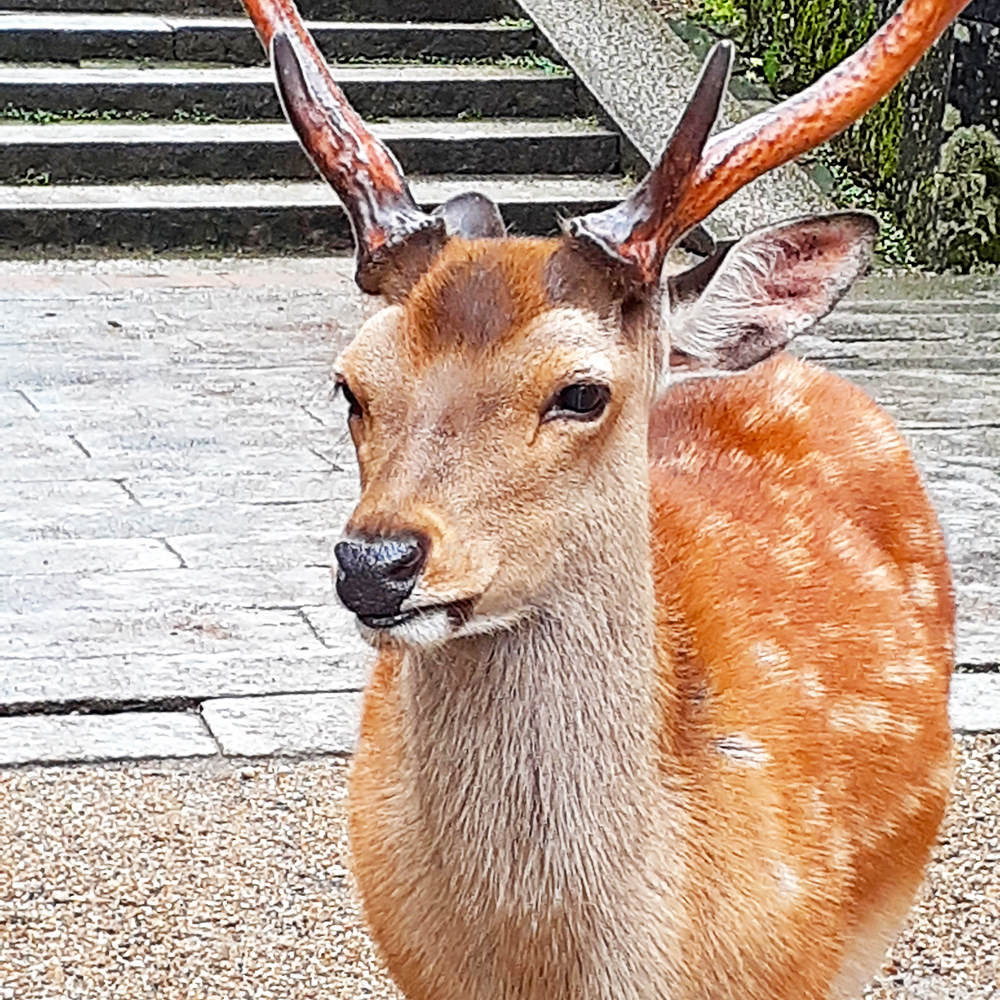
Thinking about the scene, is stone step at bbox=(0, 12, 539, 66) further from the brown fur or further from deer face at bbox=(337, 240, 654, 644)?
deer face at bbox=(337, 240, 654, 644)

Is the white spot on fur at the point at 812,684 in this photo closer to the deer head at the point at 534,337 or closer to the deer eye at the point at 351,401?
the deer head at the point at 534,337

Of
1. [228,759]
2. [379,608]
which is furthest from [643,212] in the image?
[228,759]

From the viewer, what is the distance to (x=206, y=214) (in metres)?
9.72

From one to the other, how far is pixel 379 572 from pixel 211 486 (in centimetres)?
424

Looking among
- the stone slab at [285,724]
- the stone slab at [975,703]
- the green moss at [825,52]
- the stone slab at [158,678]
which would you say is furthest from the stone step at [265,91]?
the stone slab at [975,703]

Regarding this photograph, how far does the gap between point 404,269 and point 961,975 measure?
196 centimetres

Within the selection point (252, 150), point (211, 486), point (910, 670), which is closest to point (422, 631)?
point (910, 670)

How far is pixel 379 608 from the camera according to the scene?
237cm

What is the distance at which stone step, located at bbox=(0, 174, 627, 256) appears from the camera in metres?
9.60

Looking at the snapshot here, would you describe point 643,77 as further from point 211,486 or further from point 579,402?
point 579,402

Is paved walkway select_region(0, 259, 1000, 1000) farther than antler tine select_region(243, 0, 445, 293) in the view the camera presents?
Yes

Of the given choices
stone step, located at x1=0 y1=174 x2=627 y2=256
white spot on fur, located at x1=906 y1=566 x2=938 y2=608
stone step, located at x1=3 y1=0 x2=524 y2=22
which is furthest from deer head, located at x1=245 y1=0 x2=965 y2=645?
stone step, located at x1=3 y1=0 x2=524 y2=22

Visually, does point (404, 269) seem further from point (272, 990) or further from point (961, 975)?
point (961, 975)

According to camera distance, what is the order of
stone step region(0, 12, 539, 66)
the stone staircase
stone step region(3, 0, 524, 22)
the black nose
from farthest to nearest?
stone step region(3, 0, 524, 22)
stone step region(0, 12, 539, 66)
the stone staircase
the black nose
